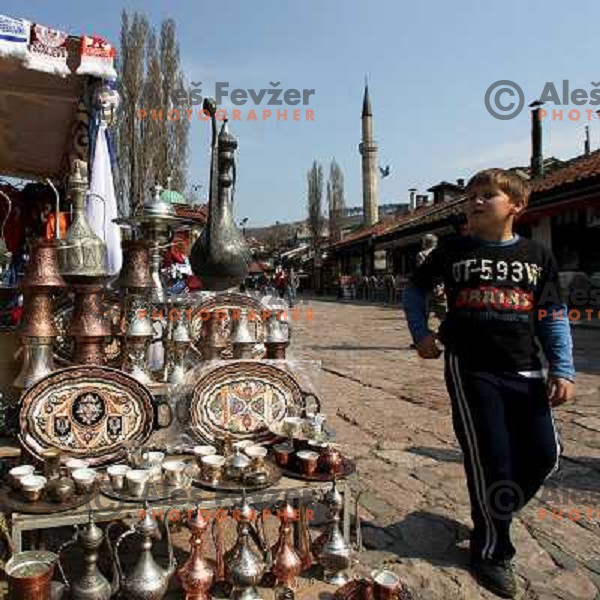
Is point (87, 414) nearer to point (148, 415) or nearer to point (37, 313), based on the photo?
point (148, 415)

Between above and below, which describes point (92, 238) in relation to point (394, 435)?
above

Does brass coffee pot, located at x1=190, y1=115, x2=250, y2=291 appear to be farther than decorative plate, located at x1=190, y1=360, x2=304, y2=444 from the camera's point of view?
Yes

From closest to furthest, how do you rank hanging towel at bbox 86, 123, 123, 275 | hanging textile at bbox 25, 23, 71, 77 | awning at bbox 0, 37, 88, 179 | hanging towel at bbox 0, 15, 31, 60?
1. hanging towel at bbox 0, 15, 31, 60
2. hanging textile at bbox 25, 23, 71, 77
3. awning at bbox 0, 37, 88, 179
4. hanging towel at bbox 86, 123, 123, 275

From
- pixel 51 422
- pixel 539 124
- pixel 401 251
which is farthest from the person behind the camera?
pixel 401 251

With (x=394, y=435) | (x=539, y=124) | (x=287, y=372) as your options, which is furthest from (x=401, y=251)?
(x=287, y=372)

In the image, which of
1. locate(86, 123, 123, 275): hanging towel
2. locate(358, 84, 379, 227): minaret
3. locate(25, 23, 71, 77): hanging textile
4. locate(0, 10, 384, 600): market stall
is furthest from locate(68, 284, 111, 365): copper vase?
locate(358, 84, 379, 227): minaret

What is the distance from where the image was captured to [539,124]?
21984 mm

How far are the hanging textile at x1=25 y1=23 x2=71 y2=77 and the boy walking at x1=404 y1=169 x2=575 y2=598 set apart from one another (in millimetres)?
2570

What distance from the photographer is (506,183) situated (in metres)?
2.31

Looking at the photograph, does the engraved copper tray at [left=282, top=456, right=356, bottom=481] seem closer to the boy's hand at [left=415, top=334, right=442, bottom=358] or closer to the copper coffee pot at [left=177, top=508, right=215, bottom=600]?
the copper coffee pot at [left=177, top=508, right=215, bottom=600]

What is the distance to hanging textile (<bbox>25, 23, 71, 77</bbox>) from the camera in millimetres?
3252

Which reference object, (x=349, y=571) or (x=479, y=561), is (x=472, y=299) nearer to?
(x=479, y=561)

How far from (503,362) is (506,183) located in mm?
738

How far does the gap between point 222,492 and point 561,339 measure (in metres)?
1.53
